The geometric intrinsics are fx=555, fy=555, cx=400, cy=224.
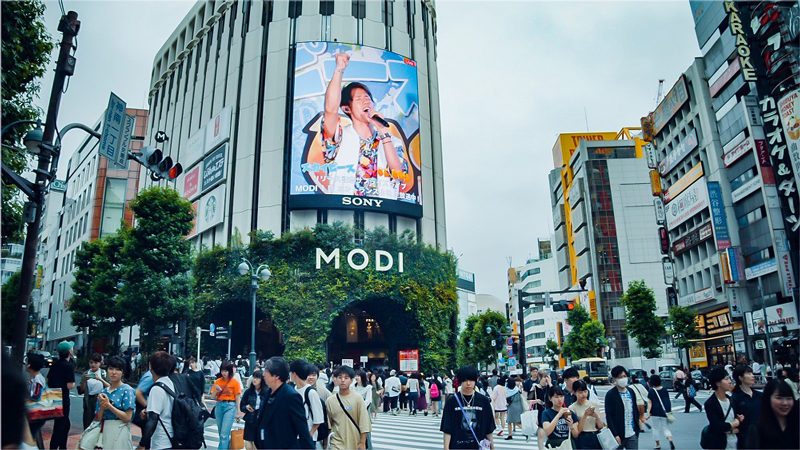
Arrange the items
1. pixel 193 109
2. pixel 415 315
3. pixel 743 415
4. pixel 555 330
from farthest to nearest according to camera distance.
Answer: pixel 555 330, pixel 193 109, pixel 415 315, pixel 743 415

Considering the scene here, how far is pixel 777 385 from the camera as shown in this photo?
4.54 metres

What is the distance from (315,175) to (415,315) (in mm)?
10751

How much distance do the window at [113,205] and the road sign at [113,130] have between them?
56.0 metres

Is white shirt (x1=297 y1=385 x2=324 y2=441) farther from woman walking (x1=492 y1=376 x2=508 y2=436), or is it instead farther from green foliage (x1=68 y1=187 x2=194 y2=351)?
green foliage (x1=68 y1=187 x2=194 y2=351)

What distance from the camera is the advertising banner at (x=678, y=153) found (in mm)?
46750

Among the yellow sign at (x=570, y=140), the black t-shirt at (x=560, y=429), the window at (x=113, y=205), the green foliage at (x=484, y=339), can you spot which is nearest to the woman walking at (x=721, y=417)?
the black t-shirt at (x=560, y=429)

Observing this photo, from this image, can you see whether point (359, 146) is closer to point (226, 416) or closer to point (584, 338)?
point (226, 416)

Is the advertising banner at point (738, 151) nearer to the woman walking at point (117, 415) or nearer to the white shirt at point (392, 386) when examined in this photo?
the white shirt at point (392, 386)

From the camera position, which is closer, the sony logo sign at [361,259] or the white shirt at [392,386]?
the white shirt at [392,386]

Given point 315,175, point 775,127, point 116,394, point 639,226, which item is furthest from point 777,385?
point 639,226

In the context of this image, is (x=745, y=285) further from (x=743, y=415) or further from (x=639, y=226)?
(x=743, y=415)

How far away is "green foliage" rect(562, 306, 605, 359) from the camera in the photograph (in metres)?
60.1

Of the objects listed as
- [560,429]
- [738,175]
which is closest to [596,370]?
[738,175]

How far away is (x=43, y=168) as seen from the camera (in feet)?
31.9
